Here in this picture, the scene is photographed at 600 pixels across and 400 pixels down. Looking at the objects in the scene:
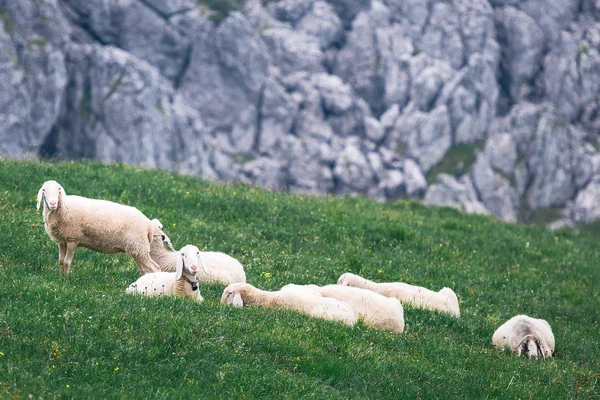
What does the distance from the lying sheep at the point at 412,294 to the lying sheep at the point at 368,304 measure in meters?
1.75

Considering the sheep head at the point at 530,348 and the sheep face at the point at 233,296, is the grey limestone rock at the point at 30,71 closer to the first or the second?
the sheep face at the point at 233,296

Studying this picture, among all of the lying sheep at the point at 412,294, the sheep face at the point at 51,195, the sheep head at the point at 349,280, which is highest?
the sheep face at the point at 51,195

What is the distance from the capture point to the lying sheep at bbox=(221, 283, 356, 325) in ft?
45.6

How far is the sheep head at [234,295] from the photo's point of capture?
13.6 meters

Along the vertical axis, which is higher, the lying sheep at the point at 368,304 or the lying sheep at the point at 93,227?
the lying sheep at the point at 93,227

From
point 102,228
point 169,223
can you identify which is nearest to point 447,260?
point 169,223

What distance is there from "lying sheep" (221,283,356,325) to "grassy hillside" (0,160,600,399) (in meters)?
0.73

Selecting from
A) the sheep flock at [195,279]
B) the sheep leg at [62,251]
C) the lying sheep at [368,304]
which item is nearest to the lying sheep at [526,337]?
the sheep flock at [195,279]

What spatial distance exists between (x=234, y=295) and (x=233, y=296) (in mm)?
→ 31

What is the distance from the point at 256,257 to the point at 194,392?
949cm

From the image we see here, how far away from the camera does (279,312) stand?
13164mm

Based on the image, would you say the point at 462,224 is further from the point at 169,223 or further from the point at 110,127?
the point at 110,127

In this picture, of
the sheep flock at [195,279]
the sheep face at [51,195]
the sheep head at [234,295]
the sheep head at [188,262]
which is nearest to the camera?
the sheep head at [234,295]

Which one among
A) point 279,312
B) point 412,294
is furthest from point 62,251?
point 412,294
